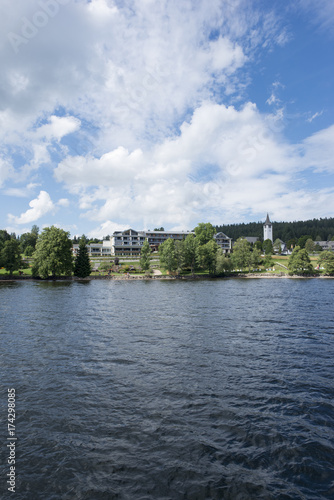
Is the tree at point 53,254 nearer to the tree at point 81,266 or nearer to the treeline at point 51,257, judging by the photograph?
the treeline at point 51,257

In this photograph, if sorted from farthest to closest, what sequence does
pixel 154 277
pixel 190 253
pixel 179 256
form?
pixel 190 253, pixel 179 256, pixel 154 277

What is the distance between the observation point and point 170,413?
15500 millimetres

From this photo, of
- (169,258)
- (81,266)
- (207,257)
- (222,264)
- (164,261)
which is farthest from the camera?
(207,257)

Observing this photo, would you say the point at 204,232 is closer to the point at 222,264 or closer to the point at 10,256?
the point at 222,264

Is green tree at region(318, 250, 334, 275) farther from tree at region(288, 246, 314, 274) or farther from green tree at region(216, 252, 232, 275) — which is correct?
green tree at region(216, 252, 232, 275)

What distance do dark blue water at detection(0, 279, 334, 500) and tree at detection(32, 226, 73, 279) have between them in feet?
237

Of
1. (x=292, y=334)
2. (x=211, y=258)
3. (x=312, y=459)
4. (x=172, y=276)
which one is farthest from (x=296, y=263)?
(x=312, y=459)

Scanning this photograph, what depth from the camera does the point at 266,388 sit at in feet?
60.6

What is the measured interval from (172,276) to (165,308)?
233 ft

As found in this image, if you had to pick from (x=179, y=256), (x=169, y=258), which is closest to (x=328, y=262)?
(x=179, y=256)

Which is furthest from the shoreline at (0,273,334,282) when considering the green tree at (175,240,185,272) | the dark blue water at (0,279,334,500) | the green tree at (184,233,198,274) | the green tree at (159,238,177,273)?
the dark blue water at (0,279,334,500)

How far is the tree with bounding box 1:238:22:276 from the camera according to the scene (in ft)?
356

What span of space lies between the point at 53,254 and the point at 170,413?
9354cm

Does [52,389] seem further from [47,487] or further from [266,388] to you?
[266,388]
